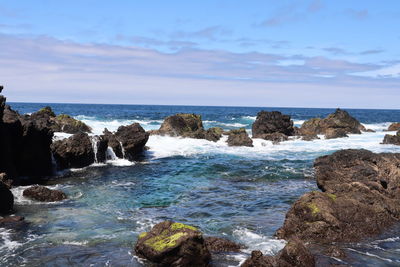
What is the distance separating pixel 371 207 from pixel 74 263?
11370 millimetres

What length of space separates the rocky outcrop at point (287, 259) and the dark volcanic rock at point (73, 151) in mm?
20766

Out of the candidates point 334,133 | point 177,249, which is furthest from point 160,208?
point 334,133

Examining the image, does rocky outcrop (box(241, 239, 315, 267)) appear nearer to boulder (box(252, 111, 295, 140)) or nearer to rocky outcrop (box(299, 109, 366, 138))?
boulder (box(252, 111, 295, 140))

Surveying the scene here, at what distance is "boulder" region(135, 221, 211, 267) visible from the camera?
11469 mm

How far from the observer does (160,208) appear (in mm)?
19266

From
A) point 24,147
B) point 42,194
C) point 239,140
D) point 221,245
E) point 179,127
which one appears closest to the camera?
point 221,245

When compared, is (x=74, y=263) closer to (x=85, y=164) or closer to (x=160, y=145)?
(x=85, y=164)

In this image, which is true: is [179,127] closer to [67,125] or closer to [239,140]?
[239,140]

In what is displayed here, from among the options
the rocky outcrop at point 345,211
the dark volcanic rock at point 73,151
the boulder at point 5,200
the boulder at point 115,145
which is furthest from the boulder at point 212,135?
the boulder at point 5,200

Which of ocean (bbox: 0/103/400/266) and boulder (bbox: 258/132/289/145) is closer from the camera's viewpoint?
ocean (bbox: 0/103/400/266)

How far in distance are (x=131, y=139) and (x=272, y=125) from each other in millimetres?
25462

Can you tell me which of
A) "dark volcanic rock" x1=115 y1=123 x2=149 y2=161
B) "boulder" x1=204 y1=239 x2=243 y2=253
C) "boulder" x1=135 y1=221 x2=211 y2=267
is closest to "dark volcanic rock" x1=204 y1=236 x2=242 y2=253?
"boulder" x1=204 y1=239 x2=243 y2=253

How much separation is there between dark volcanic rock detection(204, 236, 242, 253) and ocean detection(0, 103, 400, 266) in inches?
14.1

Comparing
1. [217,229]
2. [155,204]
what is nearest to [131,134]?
[155,204]
